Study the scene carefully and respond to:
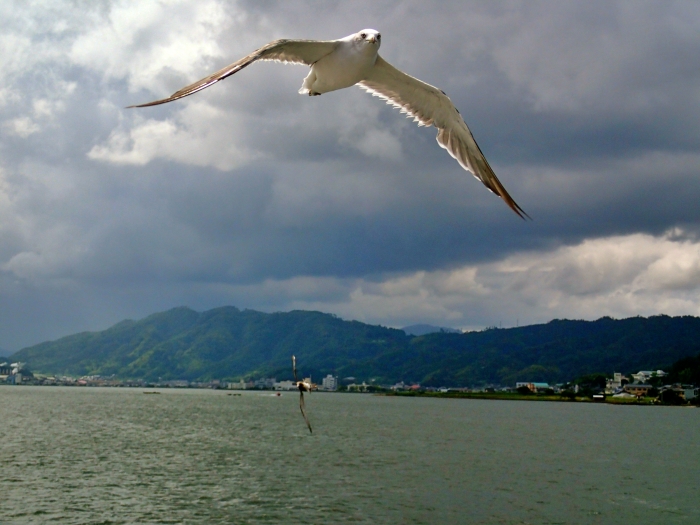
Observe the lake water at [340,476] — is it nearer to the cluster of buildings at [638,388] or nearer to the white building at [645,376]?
the cluster of buildings at [638,388]

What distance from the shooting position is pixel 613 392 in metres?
171

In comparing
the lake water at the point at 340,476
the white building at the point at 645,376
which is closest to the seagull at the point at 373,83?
the lake water at the point at 340,476

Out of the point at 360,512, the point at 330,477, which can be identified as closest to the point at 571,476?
the point at 330,477

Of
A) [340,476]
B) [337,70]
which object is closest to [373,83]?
[337,70]

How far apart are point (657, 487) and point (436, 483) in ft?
40.0

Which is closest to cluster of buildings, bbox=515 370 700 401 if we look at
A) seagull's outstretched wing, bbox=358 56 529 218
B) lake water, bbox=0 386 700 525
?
lake water, bbox=0 386 700 525

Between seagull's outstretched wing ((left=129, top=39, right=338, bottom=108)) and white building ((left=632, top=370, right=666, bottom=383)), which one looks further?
white building ((left=632, top=370, right=666, bottom=383))

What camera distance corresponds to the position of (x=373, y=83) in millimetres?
11555

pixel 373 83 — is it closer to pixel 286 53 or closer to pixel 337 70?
pixel 337 70

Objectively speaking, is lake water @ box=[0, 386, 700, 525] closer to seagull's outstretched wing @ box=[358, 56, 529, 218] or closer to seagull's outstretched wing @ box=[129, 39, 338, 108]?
seagull's outstretched wing @ box=[358, 56, 529, 218]

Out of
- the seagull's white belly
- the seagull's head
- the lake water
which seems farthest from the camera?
the lake water

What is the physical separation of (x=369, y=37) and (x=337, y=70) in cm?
69

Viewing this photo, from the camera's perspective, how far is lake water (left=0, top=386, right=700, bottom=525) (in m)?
27.8

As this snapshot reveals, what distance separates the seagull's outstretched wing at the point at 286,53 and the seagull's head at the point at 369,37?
334 millimetres
